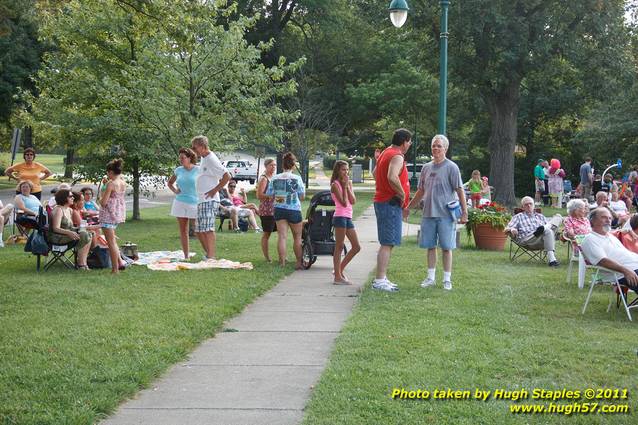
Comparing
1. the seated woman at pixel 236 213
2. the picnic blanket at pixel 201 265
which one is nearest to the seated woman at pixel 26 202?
the picnic blanket at pixel 201 265

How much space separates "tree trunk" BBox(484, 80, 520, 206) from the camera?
2892cm

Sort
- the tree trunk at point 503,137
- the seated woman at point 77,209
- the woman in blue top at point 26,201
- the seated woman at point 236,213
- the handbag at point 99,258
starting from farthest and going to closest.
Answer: the tree trunk at point 503,137, the seated woman at point 236,213, the woman in blue top at point 26,201, the seated woman at point 77,209, the handbag at point 99,258

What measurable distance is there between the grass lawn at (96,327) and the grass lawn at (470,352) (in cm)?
138

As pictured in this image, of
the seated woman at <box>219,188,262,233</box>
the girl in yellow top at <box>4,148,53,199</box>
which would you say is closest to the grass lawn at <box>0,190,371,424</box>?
the girl in yellow top at <box>4,148,53,199</box>

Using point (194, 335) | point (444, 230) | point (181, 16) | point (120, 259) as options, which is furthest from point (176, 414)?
point (181, 16)

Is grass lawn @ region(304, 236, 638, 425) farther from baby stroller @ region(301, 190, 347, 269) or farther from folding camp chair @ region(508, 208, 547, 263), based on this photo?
folding camp chair @ region(508, 208, 547, 263)

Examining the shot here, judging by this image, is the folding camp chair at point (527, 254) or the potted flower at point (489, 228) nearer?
the folding camp chair at point (527, 254)

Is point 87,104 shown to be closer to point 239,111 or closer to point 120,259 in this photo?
point 239,111

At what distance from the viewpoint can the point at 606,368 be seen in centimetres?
624

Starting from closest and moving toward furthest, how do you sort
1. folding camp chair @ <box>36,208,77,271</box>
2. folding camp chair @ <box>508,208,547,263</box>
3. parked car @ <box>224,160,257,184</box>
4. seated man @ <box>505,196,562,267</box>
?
1. folding camp chair @ <box>36,208,77,271</box>
2. seated man @ <box>505,196,562,267</box>
3. folding camp chair @ <box>508,208,547,263</box>
4. parked car @ <box>224,160,257,184</box>

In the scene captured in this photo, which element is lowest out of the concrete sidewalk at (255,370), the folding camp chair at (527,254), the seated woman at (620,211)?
the concrete sidewalk at (255,370)

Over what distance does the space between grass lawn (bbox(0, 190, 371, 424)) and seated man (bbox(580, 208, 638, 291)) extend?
151 inches

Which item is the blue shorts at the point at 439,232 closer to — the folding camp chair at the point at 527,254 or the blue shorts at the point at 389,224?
the blue shorts at the point at 389,224

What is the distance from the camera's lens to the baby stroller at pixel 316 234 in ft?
40.3
